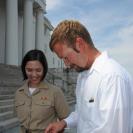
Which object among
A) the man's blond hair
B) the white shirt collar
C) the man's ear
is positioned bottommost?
the white shirt collar

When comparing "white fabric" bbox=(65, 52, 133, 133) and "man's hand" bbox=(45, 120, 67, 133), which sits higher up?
"white fabric" bbox=(65, 52, 133, 133)

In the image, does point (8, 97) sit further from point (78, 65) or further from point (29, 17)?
point (29, 17)

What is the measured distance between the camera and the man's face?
2.67 metres

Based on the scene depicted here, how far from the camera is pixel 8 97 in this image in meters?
15.8

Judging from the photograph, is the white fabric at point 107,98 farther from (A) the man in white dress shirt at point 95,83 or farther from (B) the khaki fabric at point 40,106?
(B) the khaki fabric at point 40,106

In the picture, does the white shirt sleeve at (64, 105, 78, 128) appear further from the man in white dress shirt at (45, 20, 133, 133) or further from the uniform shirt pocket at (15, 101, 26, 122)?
the uniform shirt pocket at (15, 101, 26, 122)

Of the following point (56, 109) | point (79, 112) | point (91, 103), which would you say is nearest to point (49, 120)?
point (56, 109)

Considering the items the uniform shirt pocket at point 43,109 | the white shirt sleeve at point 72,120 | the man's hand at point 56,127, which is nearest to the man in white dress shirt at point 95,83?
the white shirt sleeve at point 72,120

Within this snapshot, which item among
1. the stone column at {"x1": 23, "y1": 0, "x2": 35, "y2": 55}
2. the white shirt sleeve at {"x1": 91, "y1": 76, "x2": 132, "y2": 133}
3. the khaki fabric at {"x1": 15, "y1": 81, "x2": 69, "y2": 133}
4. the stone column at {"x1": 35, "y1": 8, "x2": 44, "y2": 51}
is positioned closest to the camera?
the white shirt sleeve at {"x1": 91, "y1": 76, "x2": 132, "y2": 133}

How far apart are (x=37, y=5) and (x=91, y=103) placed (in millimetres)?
39724

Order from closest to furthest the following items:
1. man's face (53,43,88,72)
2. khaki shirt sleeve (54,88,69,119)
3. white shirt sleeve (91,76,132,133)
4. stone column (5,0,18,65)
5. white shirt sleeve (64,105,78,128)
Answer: white shirt sleeve (91,76,132,133), man's face (53,43,88,72), white shirt sleeve (64,105,78,128), khaki shirt sleeve (54,88,69,119), stone column (5,0,18,65)

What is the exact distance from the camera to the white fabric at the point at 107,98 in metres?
2.41

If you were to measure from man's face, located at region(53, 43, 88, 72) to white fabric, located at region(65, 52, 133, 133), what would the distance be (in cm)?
9

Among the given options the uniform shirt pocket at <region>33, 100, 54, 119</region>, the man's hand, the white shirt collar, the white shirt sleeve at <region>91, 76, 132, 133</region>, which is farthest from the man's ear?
the uniform shirt pocket at <region>33, 100, 54, 119</region>
